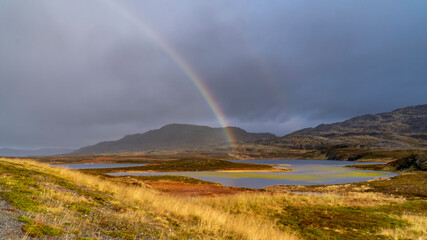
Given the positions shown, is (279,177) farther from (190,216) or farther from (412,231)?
(190,216)

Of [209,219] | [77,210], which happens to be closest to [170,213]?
[209,219]

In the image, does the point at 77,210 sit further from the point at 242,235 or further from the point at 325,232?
the point at 325,232

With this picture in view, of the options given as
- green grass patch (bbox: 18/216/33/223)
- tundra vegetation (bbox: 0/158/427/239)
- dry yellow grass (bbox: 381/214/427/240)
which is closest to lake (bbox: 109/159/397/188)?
tundra vegetation (bbox: 0/158/427/239)

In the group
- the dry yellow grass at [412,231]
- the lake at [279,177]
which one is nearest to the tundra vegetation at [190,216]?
the dry yellow grass at [412,231]

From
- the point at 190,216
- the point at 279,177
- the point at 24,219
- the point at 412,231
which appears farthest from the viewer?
the point at 279,177

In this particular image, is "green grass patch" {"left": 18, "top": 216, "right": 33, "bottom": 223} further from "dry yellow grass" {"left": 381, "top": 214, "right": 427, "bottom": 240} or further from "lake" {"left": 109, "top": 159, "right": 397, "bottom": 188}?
"lake" {"left": 109, "top": 159, "right": 397, "bottom": 188}

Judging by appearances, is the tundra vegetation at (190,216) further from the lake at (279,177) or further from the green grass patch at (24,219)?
the lake at (279,177)

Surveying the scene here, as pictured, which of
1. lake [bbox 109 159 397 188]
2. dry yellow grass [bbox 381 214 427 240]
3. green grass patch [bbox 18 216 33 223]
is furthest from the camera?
lake [bbox 109 159 397 188]

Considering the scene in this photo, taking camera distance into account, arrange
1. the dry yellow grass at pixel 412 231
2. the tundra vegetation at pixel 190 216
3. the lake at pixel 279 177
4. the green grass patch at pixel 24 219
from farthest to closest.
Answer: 1. the lake at pixel 279 177
2. the dry yellow grass at pixel 412 231
3. the tundra vegetation at pixel 190 216
4. the green grass patch at pixel 24 219

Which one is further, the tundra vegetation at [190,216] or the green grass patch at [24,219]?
the tundra vegetation at [190,216]

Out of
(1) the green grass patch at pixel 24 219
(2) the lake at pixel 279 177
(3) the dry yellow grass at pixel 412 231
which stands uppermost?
(1) the green grass patch at pixel 24 219

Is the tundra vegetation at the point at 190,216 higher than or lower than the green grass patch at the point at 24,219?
lower

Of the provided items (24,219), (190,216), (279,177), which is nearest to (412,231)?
(190,216)

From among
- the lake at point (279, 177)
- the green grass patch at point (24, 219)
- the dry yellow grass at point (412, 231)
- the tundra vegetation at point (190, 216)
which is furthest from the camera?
the lake at point (279, 177)
